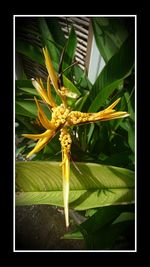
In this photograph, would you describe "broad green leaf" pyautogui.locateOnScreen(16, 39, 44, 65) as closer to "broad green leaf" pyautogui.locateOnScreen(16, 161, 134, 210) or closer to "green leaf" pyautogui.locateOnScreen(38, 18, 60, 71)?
"green leaf" pyautogui.locateOnScreen(38, 18, 60, 71)

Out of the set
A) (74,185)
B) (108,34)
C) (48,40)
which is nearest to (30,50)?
(48,40)

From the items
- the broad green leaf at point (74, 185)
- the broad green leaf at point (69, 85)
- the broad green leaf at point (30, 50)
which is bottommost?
the broad green leaf at point (74, 185)

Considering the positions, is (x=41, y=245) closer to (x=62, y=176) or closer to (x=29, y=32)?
(x=62, y=176)

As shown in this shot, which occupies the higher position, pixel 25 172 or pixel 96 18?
pixel 96 18

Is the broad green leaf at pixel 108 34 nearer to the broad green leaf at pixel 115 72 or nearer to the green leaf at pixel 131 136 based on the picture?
the broad green leaf at pixel 115 72

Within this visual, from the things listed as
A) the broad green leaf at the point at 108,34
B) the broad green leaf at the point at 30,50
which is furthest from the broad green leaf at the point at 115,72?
the broad green leaf at the point at 30,50

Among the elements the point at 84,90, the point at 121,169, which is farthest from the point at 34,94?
the point at 121,169
